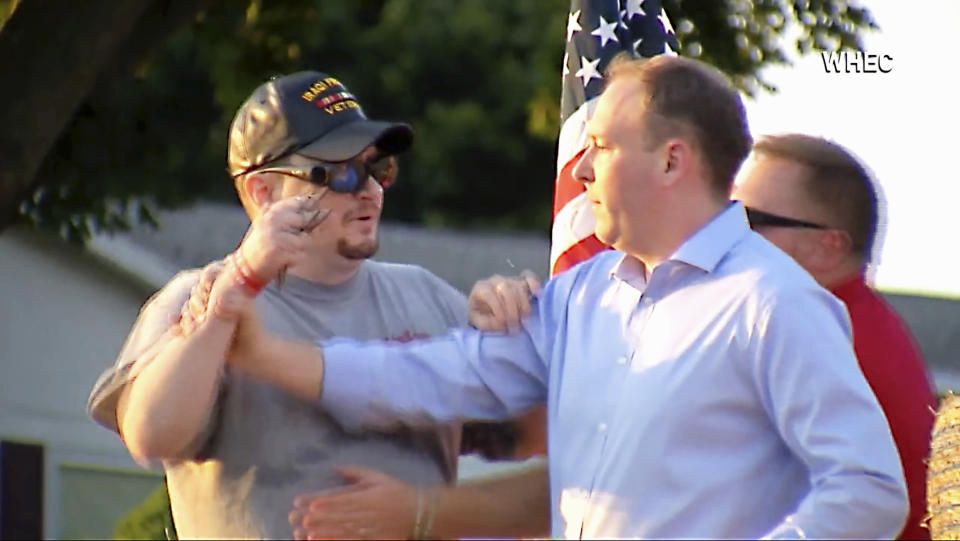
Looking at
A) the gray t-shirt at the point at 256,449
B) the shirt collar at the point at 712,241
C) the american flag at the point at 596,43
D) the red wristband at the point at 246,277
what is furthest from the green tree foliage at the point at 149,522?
the shirt collar at the point at 712,241

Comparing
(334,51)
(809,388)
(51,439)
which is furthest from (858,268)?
(334,51)

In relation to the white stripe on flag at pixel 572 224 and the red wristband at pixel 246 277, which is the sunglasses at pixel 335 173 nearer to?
the red wristband at pixel 246 277

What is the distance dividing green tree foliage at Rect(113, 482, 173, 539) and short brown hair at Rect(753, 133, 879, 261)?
671cm

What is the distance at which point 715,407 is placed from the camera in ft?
9.95

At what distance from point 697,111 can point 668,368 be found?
1.45ft

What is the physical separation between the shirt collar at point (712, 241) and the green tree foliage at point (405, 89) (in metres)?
7.53

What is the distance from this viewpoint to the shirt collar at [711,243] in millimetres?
3152

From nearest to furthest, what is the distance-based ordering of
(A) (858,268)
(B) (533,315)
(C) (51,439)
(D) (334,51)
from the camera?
(B) (533,315) → (A) (858,268) → (C) (51,439) → (D) (334,51)

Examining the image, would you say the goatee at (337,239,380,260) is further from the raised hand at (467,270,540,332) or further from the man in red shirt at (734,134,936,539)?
the man in red shirt at (734,134,936,539)

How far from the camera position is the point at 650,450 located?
305 cm

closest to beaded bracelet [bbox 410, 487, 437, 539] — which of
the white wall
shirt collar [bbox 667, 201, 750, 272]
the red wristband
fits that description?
the red wristband

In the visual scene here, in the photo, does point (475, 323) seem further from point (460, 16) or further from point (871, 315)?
point (460, 16)

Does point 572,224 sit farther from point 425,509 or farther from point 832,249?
point 425,509

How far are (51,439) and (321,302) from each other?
37.8ft
